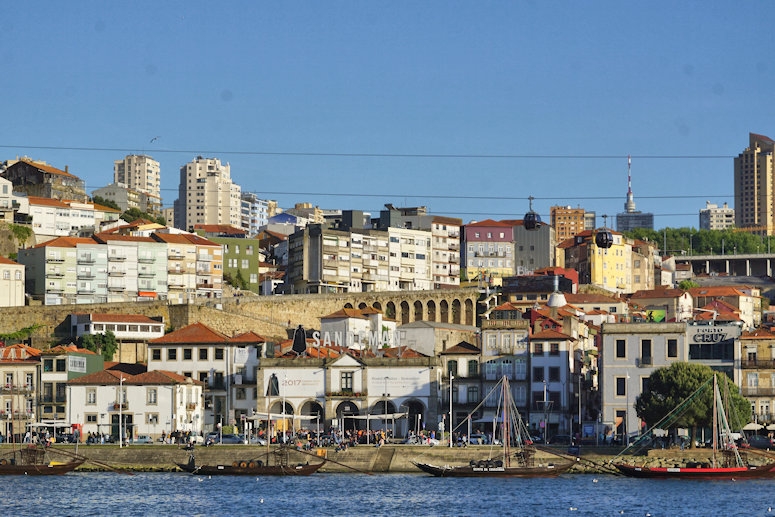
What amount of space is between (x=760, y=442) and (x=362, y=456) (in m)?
22.7

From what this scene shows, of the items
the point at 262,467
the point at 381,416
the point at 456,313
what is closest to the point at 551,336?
the point at 381,416

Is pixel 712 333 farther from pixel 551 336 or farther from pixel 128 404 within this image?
pixel 128 404

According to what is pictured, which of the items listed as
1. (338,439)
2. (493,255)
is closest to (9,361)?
(338,439)

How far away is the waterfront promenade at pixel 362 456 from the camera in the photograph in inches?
3216

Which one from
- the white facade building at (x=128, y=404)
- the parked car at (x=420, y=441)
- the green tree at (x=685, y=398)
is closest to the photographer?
the green tree at (x=685, y=398)

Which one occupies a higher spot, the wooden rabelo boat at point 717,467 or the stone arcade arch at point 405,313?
the stone arcade arch at point 405,313

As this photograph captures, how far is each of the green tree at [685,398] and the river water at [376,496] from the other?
526cm

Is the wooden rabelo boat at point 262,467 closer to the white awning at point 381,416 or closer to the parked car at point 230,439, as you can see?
the parked car at point 230,439

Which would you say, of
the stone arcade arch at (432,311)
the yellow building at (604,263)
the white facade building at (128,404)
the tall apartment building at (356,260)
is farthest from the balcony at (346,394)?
the yellow building at (604,263)

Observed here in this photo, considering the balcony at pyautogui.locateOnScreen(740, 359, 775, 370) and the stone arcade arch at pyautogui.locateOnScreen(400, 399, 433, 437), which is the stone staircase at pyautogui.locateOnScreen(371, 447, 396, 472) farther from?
the balcony at pyautogui.locateOnScreen(740, 359, 775, 370)

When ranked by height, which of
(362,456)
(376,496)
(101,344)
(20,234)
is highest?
(20,234)

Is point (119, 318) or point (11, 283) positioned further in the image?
point (11, 283)

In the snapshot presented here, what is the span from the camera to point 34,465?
81.7 m

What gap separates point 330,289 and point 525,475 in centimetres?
7533
